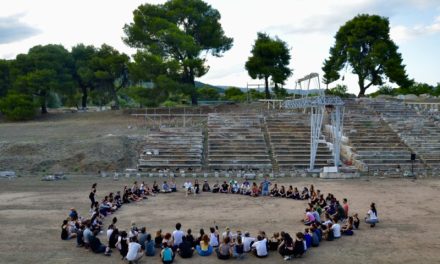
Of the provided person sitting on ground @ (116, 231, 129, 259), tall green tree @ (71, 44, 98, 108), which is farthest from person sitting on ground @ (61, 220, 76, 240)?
tall green tree @ (71, 44, 98, 108)

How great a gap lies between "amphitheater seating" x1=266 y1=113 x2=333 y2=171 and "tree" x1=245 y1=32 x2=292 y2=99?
1476 centimetres

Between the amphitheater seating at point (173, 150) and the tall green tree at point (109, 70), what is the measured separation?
67.5 ft

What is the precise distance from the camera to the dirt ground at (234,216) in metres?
16.2

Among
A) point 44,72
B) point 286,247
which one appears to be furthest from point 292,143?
point 44,72

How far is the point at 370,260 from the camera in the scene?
1559cm

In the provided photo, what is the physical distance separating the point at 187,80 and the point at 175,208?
3944 cm

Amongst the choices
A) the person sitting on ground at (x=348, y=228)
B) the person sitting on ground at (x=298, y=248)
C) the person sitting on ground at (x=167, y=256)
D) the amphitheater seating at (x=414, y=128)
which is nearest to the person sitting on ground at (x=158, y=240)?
the person sitting on ground at (x=167, y=256)

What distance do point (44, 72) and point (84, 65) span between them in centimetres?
647

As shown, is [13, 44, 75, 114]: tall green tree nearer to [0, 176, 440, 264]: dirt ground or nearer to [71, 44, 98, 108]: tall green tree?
[71, 44, 98, 108]: tall green tree

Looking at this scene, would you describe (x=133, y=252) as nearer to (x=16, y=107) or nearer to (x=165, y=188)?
(x=165, y=188)

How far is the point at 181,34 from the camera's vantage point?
6022cm

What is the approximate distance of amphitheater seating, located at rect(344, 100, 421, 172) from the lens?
130ft

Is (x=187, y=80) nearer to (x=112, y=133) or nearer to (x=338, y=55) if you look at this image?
(x=112, y=133)

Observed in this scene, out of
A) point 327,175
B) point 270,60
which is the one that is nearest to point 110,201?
point 327,175
